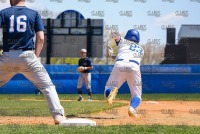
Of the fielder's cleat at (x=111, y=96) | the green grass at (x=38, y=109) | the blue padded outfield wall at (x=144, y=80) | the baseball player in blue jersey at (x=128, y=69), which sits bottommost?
the blue padded outfield wall at (x=144, y=80)

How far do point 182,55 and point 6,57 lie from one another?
142 ft

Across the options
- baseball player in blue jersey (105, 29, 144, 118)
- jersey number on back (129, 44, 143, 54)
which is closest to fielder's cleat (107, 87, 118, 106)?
baseball player in blue jersey (105, 29, 144, 118)

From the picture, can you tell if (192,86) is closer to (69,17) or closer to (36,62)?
(69,17)

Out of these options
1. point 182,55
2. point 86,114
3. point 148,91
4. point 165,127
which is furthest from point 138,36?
point 182,55

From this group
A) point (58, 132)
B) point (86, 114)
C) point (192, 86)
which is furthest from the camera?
point (192, 86)

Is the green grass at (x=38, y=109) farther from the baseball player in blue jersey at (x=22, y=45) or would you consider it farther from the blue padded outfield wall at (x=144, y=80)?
the blue padded outfield wall at (x=144, y=80)

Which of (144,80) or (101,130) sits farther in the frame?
(144,80)

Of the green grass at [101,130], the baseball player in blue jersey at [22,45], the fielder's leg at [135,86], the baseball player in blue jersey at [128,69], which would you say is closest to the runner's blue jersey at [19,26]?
the baseball player in blue jersey at [22,45]

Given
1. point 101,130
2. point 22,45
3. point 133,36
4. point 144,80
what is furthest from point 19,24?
point 144,80

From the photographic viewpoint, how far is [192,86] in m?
28.7

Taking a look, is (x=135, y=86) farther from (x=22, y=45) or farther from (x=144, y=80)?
(x=144, y=80)

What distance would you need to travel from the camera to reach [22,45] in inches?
288

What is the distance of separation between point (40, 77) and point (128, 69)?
2820mm

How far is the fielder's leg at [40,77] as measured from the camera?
7.32m
